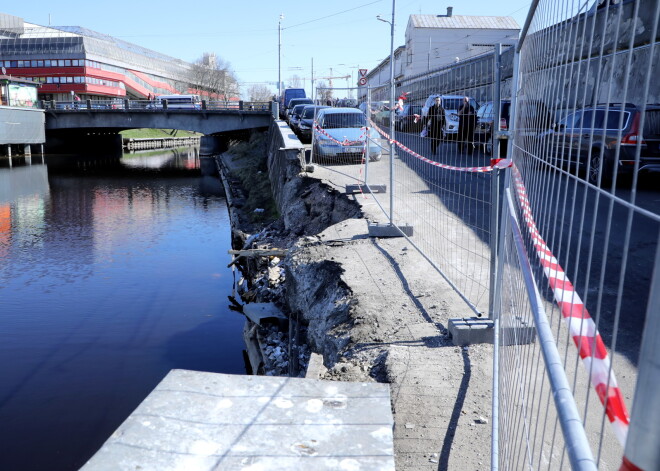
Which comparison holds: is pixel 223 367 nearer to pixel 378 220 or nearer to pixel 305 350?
pixel 305 350

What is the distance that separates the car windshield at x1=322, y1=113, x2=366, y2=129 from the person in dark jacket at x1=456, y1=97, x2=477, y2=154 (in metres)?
14.0

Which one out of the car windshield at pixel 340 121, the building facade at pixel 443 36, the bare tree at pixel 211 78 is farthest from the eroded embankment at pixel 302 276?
the bare tree at pixel 211 78

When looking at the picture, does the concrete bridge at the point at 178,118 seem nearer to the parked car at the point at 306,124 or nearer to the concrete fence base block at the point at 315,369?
the parked car at the point at 306,124

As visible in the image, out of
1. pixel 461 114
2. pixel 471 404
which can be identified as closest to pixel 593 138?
pixel 471 404

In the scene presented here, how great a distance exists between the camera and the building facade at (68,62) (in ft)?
250

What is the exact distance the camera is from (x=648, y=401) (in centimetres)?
81

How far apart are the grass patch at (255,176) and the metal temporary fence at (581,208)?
A: 769 inches

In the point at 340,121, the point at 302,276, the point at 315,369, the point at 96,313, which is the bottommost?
the point at 96,313

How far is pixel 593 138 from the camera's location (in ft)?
5.40

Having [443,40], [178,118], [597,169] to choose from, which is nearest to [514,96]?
[597,169]

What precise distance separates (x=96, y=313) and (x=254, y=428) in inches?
483

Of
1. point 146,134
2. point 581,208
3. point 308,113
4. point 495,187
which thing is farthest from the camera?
point 146,134

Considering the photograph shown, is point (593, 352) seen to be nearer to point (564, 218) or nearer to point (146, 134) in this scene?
point (564, 218)

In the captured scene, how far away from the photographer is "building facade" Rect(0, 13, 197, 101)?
7606 centimetres
